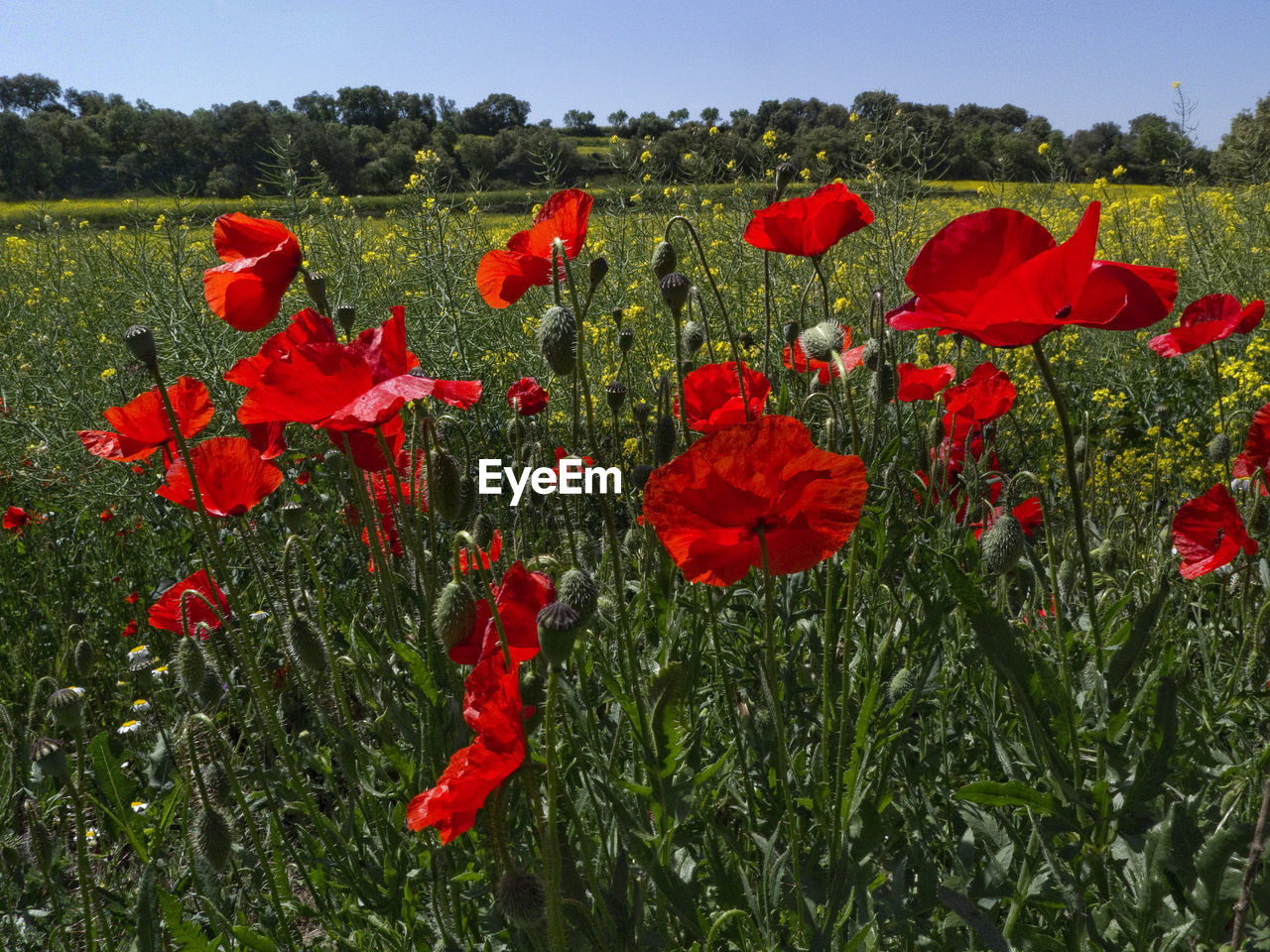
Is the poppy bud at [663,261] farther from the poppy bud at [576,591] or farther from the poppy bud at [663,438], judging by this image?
the poppy bud at [576,591]

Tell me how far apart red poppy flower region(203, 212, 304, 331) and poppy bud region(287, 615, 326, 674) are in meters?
0.53

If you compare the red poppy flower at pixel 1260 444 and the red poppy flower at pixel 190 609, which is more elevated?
the red poppy flower at pixel 1260 444

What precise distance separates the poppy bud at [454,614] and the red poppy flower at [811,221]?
117 centimetres

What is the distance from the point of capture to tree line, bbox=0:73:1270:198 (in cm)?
595

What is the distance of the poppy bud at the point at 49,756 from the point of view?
136 centimetres

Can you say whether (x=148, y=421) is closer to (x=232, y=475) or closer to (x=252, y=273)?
(x=232, y=475)

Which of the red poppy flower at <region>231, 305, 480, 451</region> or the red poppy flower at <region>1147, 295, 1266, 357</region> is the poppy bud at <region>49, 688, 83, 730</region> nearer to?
the red poppy flower at <region>231, 305, 480, 451</region>

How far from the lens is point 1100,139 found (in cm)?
2078

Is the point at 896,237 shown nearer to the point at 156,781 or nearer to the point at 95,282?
the point at 156,781

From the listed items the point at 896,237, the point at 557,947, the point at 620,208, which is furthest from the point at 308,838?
the point at 620,208

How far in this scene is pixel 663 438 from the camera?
1.90 meters

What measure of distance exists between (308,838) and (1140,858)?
1.41 metres

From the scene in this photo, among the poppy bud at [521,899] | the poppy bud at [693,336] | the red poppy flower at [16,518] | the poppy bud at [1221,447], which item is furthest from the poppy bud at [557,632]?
the red poppy flower at [16,518]

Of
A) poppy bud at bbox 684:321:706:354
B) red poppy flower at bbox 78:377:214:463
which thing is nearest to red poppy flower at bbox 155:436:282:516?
red poppy flower at bbox 78:377:214:463
